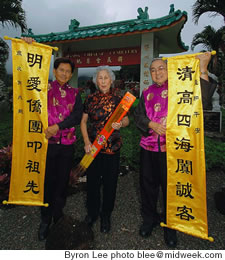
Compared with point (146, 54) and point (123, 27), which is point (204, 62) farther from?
point (123, 27)

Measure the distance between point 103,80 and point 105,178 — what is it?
1.12 m

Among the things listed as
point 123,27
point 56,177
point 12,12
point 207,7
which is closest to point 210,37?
point 207,7

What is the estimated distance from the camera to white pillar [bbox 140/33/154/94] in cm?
576

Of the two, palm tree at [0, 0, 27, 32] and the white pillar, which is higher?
palm tree at [0, 0, 27, 32]

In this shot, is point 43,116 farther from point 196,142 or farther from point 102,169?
point 196,142

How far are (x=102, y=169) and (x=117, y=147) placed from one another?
33cm

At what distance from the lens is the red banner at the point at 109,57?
6215 mm

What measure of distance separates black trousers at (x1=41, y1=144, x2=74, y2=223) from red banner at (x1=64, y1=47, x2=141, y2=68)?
502cm

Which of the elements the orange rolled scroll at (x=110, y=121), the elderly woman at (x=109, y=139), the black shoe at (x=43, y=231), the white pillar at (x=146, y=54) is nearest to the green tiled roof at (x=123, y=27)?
the white pillar at (x=146, y=54)

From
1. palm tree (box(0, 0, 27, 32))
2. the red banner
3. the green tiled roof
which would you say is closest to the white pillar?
the red banner

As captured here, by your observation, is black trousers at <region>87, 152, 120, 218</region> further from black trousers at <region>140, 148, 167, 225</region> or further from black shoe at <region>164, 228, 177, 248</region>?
black shoe at <region>164, 228, 177, 248</region>

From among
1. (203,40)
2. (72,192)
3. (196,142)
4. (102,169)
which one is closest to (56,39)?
(72,192)

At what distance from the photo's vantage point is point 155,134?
195 cm

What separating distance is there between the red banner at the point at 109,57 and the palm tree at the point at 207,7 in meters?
3.95
